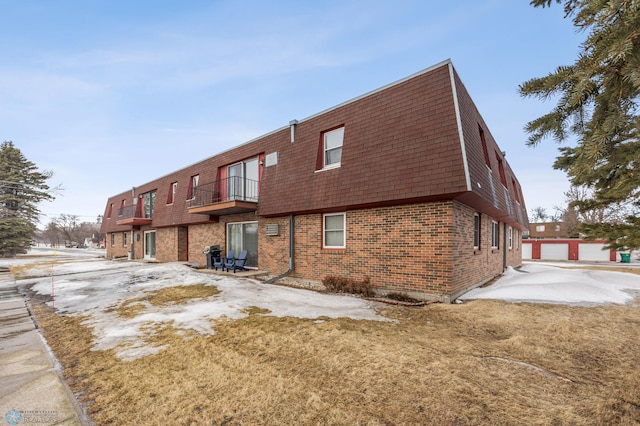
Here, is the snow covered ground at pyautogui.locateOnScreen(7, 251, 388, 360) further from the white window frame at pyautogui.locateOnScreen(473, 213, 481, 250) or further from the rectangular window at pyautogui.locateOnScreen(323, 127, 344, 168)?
the white window frame at pyautogui.locateOnScreen(473, 213, 481, 250)

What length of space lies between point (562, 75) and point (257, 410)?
13.4 ft

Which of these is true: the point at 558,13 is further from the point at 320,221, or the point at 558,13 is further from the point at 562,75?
the point at 320,221

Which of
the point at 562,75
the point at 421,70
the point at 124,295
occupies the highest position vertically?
the point at 421,70

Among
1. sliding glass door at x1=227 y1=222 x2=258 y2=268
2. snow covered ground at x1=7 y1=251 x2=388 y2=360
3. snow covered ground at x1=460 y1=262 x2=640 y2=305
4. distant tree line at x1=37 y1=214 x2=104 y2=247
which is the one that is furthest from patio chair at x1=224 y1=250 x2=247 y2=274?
distant tree line at x1=37 y1=214 x2=104 y2=247

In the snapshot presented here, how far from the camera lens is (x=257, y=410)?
2469 millimetres

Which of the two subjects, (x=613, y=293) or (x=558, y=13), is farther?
(x=613, y=293)

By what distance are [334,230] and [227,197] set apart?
6.91 meters

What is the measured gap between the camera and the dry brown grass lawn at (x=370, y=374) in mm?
2402

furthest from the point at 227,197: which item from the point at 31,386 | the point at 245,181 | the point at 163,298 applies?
the point at 31,386

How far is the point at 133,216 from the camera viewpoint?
814 inches

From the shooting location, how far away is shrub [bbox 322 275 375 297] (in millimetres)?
7703

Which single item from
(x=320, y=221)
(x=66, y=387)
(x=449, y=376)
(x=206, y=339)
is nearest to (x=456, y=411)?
(x=449, y=376)

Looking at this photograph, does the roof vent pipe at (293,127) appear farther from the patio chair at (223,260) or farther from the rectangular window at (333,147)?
the patio chair at (223,260)

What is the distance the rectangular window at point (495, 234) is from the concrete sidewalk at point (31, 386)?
13.8 m
